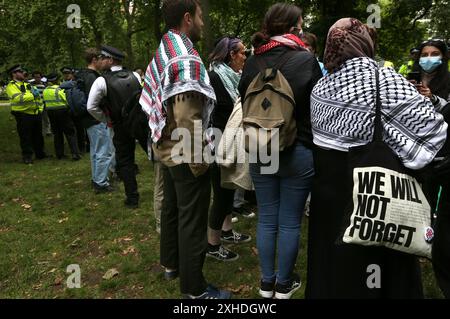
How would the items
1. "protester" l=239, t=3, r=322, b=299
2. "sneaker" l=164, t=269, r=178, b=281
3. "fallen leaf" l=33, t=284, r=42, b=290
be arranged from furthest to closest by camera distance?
"fallen leaf" l=33, t=284, r=42, b=290 → "sneaker" l=164, t=269, r=178, b=281 → "protester" l=239, t=3, r=322, b=299

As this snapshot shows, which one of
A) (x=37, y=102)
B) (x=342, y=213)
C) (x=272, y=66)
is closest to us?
(x=342, y=213)

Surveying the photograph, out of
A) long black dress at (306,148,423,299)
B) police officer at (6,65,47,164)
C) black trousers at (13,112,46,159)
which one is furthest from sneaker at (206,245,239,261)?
black trousers at (13,112,46,159)

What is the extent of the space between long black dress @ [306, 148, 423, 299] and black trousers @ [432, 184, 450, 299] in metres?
0.35

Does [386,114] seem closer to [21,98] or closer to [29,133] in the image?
[21,98]

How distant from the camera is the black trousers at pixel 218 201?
3.75 meters

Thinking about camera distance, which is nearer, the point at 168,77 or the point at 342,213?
the point at 342,213

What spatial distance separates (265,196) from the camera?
298 centimetres

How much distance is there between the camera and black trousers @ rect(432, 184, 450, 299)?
2.53 meters

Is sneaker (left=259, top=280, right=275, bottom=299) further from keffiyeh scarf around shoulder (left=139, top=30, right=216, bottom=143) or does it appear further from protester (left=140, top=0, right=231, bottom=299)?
keffiyeh scarf around shoulder (left=139, top=30, right=216, bottom=143)

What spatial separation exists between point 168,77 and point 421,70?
230 cm

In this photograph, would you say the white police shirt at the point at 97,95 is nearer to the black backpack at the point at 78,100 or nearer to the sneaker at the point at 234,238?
the black backpack at the point at 78,100

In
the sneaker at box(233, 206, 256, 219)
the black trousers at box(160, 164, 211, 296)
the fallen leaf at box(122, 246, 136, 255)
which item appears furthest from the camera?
the sneaker at box(233, 206, 256, 219)
